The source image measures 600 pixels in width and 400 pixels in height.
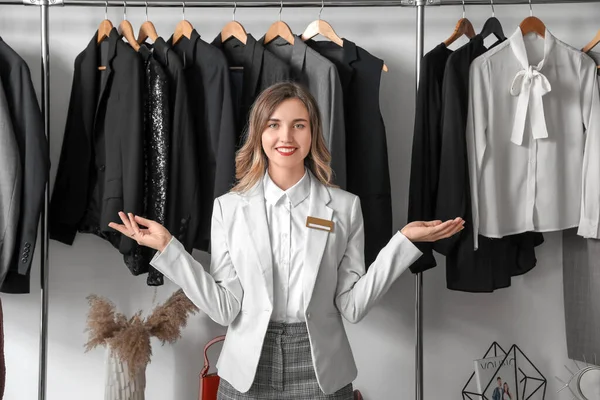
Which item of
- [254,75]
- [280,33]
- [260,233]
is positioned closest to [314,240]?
[260,233]

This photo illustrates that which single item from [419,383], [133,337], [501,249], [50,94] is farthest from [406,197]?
[50,94]

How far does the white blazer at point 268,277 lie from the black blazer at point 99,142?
621 mm

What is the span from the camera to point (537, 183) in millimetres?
2621

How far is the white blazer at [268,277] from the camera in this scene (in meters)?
1.89

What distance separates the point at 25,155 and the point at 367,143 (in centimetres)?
131

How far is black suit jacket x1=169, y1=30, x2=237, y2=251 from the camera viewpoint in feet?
8.05

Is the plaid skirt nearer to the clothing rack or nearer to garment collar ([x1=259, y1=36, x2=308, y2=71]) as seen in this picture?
the clothing rack

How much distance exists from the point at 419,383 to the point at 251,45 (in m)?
1.53

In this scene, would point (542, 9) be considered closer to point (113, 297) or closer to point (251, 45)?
point (251, 45)

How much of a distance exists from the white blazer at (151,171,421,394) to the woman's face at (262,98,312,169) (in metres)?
0.12

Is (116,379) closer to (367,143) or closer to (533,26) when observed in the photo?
(367,143)

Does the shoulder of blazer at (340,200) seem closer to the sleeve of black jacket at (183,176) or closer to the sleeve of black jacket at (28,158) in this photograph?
the sleeve of black jacket at (183,176)

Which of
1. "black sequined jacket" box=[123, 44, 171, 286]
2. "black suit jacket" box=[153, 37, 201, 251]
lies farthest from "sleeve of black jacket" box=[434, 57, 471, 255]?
"black sequined jacket" box=[123, 44, 171, 286]

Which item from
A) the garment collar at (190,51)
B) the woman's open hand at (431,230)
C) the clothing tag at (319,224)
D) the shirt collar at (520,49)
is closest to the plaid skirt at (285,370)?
the clothing tag at (319,224)
